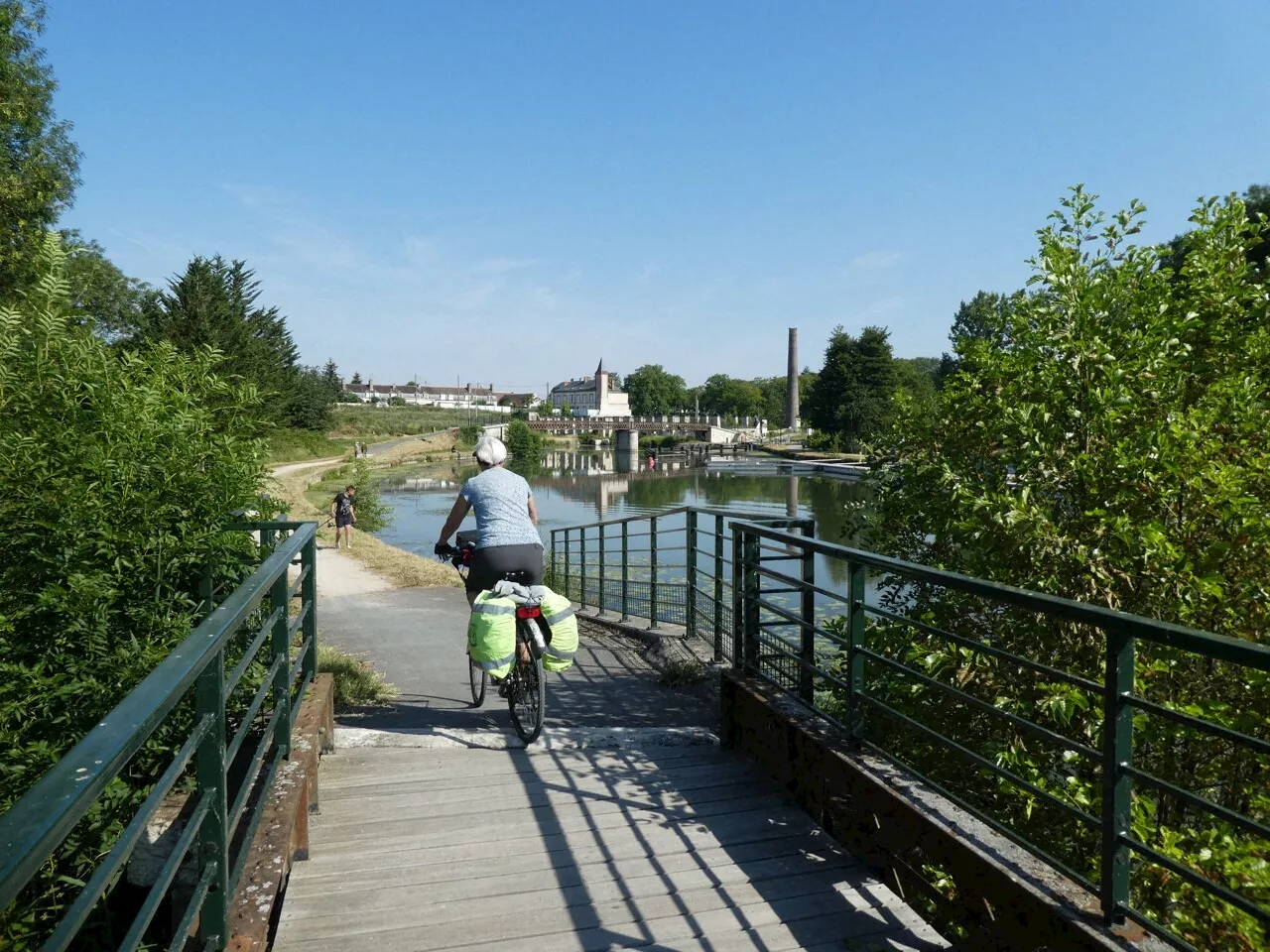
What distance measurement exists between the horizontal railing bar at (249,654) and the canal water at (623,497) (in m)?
18.4

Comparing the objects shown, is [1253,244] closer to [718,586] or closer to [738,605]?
[738,605]

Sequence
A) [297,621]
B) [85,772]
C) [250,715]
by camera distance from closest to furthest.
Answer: [85,772], [250,715], [297,621]

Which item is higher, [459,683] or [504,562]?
[504,562]

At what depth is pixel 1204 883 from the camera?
6.33ft

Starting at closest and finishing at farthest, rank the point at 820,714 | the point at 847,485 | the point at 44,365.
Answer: the point at 820,714 → the point at 44,365 → the point at 847,485

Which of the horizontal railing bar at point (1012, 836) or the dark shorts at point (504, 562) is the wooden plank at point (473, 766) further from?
the horizontal railing bar at point (1012, 836)

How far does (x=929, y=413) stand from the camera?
537 centimetres

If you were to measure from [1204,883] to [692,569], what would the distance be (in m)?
5.81

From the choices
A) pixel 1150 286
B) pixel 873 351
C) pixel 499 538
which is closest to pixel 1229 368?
pixel 1150 286

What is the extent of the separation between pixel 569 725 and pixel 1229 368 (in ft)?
13.3

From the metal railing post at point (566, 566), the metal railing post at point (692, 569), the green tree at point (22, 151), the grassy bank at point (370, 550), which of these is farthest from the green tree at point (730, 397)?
the metal railing post at point (692, 569)

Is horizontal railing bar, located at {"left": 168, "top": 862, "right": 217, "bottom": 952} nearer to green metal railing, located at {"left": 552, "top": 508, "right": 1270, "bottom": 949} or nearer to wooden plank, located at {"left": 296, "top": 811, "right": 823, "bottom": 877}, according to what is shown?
wooden plank, located at {"left": 296, "top": 811, "right": 823, "bottom": 877}

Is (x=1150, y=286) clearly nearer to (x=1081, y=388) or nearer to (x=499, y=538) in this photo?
(x=1081, y=388)

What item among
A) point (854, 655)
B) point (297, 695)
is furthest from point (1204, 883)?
point (297, 695)
